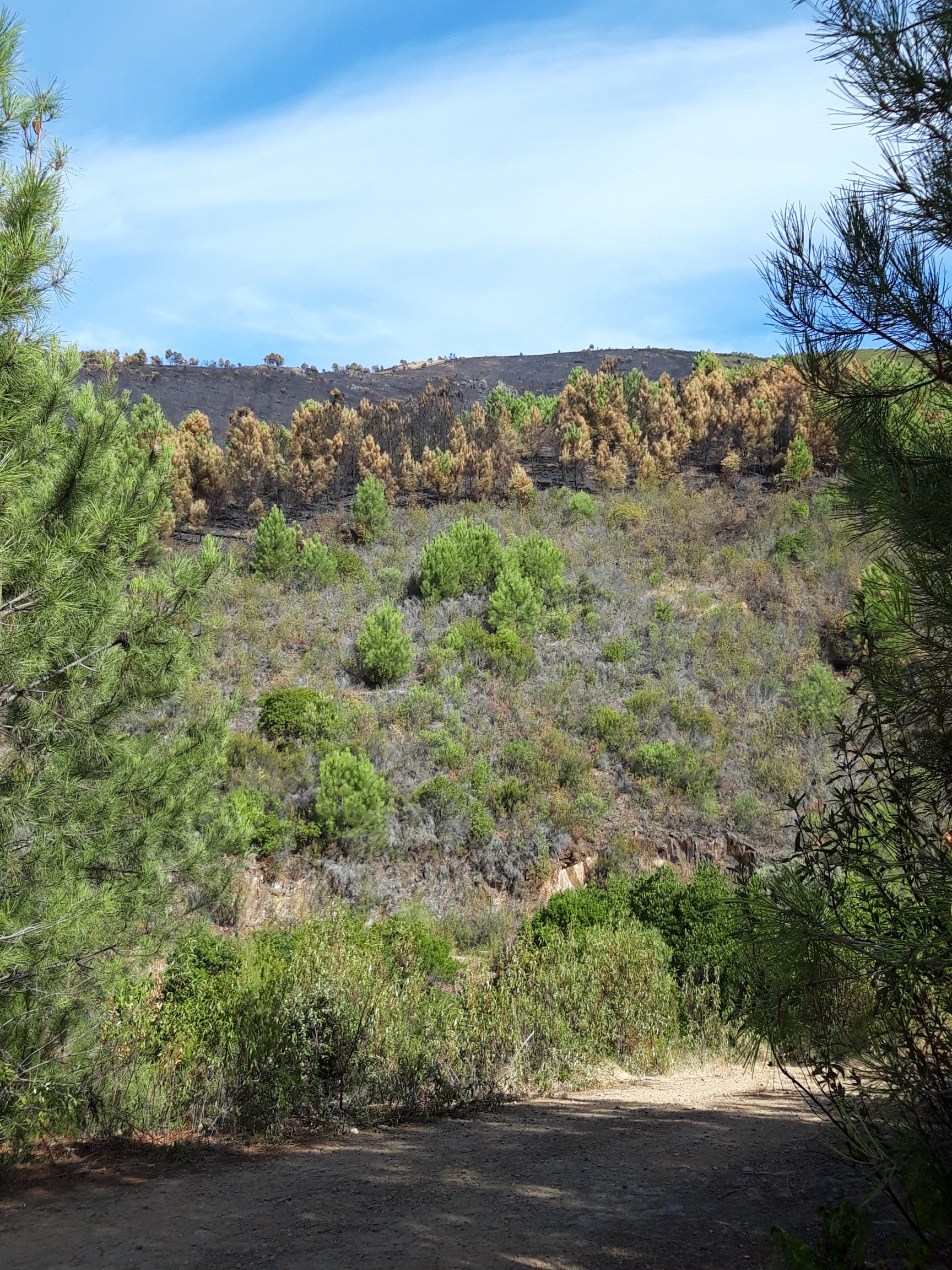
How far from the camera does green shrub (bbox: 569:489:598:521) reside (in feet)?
76.1

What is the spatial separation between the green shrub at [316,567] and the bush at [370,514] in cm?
217

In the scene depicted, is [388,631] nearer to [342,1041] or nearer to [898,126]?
[342,1041]

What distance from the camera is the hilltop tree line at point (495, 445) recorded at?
24.2 metres

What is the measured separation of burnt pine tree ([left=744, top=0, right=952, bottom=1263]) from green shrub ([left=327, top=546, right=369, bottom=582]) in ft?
55.6

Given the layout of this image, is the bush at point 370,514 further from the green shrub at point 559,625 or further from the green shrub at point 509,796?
the green shrub at point 509,796

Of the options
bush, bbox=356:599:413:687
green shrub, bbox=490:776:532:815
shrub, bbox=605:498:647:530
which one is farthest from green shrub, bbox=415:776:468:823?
shrub, bbox=605:498:647:530

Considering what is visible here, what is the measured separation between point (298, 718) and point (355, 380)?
29111mm

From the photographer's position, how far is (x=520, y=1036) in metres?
6.77

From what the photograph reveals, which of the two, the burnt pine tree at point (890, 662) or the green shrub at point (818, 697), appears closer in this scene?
the burnt pine tree at point (890, 662)

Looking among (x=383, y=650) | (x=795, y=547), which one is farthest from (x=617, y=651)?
(x=795, y=547)

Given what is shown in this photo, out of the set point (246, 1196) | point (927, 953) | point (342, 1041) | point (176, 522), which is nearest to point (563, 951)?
point (342, 1041)

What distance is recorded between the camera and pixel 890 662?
346cm

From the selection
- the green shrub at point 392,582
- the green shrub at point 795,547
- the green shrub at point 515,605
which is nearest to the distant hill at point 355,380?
the green shrub at point 392,582

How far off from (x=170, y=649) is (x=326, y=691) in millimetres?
9546
